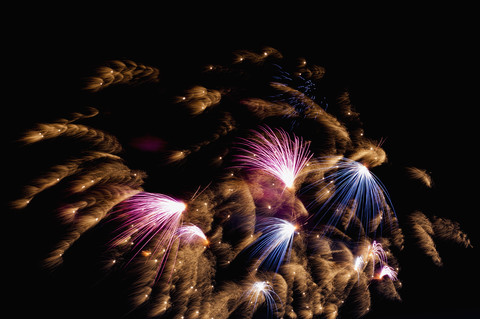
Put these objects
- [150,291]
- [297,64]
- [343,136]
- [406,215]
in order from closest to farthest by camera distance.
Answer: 1. [150,291]
2. [297,64]
3. [343,136]
4. [406,215]

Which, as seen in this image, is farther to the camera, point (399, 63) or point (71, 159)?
point (399, 63)

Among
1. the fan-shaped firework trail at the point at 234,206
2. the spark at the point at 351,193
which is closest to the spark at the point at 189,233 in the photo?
the fan-shaped firework trail at the point at 234,206

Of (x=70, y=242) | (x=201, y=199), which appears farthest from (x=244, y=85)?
(x=70, y=242)

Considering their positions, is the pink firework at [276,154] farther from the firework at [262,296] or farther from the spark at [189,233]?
the firework at [262,296]

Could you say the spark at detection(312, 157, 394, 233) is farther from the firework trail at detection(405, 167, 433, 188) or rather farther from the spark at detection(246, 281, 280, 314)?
the spark at detection(246, 281, 280, 314)

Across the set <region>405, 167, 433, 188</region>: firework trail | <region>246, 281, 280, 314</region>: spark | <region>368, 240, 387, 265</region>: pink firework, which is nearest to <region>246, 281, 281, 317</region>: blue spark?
<region>246, 281, 280, 314</region>: spark

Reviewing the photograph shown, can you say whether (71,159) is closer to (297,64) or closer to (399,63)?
(297,64)
